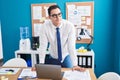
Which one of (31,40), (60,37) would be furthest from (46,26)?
(31,40)

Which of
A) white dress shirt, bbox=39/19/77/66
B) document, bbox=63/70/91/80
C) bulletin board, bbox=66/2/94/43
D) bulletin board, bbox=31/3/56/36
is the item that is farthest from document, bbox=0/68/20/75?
bulletin board, bbox=66/2/94/43

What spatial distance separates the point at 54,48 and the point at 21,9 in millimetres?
1640

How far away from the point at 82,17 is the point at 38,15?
34.0 inches

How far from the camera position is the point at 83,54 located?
10.9 feet

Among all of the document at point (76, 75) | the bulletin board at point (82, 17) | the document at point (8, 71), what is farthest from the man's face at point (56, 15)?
the bulletin board at point (82, 17)

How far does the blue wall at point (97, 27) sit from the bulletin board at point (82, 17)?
10cm

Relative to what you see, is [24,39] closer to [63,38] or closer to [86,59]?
[86,59]

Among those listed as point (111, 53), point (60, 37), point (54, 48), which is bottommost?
point (111, 53)

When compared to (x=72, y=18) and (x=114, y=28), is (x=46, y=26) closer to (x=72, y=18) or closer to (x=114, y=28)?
(x=72, y=18)

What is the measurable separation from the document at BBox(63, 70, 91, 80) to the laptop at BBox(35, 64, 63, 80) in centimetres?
19

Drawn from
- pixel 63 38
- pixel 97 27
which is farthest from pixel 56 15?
pixel 97 27

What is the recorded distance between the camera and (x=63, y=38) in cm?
236

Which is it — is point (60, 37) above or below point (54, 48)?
above

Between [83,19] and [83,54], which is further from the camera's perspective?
[83,19]
